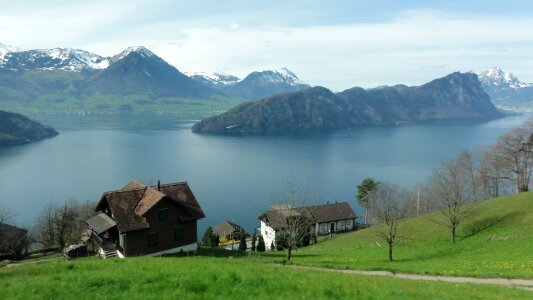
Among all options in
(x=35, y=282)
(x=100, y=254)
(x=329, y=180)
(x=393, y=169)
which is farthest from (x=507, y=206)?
(x=393, y=169)

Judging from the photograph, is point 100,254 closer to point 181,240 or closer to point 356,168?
point 181,240

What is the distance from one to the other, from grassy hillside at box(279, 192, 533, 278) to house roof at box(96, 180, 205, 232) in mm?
12816

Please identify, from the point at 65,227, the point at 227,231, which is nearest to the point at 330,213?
the point at 227,231

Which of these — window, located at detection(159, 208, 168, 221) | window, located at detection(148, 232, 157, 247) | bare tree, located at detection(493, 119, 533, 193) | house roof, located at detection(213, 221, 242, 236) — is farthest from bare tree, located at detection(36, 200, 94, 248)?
bare tree, located at detection(493, 119, 533, 193)

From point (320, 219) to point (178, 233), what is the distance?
47760 mm

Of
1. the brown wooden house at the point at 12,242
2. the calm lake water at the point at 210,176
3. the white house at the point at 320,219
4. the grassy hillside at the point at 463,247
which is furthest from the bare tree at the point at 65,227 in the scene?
the grassy hillside at the point at 463,247

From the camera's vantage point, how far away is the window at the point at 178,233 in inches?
1777

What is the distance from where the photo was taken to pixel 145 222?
43.0 meters

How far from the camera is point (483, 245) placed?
42.1m

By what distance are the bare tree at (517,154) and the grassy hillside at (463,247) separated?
64.7 ft

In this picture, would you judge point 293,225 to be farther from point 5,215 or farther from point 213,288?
point 5,215

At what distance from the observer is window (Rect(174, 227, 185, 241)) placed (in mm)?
45125

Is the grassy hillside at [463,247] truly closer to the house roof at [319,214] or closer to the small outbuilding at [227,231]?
the house roof at [319,214]

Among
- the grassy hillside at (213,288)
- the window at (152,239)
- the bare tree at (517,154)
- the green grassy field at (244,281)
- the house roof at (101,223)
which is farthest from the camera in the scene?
the bare tree at (517,154)
